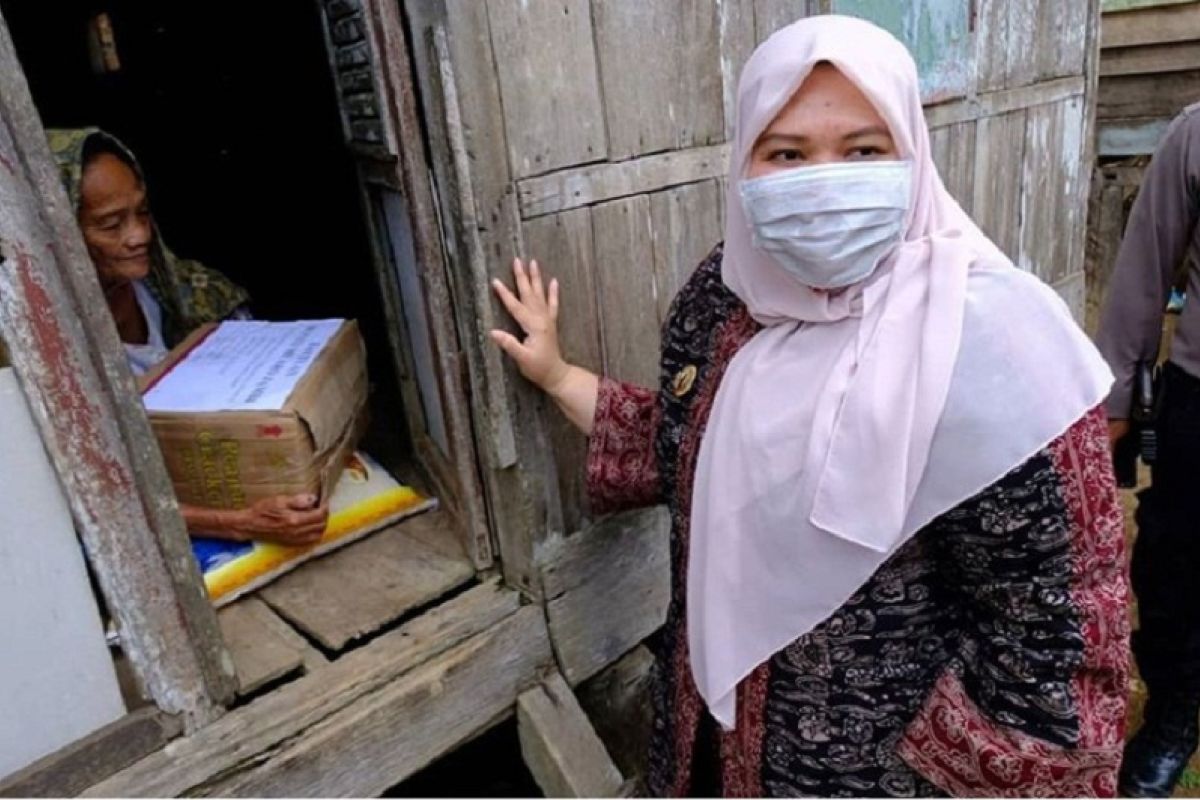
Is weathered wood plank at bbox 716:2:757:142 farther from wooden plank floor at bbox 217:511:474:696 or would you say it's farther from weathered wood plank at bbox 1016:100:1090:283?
weathered wood plank at bbox 1016:100:1090:283

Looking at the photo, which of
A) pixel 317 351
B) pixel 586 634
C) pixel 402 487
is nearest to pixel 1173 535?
pixel 586 634

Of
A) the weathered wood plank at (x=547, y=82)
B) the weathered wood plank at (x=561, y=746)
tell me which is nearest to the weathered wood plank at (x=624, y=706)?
the weathered wood plank at (x=561, y=746)

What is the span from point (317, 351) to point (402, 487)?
1.59 feet

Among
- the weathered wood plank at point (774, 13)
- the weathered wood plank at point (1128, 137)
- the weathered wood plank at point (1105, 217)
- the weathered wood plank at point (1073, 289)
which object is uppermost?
the weathered wood plank at point (774, 13)

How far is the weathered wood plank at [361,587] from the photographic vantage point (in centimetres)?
205

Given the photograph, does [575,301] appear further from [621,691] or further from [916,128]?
[621,691]

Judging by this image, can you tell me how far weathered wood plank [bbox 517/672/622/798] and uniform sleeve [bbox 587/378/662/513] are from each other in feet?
2.15

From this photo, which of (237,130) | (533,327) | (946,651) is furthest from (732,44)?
(237,130)

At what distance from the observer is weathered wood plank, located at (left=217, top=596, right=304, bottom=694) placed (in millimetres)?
1848

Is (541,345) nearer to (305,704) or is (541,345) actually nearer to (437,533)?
(437,533)

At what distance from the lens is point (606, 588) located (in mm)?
2324

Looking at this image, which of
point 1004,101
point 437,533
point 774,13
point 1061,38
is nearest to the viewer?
point 774,13

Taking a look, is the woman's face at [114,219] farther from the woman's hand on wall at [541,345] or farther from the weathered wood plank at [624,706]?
the weathered wood plank at [624,706]

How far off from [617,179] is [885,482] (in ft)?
3.47
